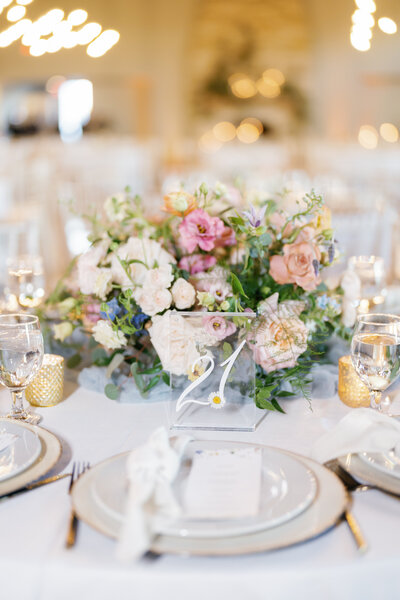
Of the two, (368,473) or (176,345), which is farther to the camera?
(176,345)

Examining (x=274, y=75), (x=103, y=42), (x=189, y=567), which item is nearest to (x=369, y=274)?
(x=103, y=42)

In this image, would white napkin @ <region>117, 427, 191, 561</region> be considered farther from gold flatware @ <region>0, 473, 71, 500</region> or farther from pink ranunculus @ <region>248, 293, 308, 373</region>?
pink ranunculus @ <region>248, 293, 308, 373</region>

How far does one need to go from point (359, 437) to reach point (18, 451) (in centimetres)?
51

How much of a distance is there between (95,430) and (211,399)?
0.21 metres

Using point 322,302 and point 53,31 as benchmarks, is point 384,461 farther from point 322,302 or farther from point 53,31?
point 53,31

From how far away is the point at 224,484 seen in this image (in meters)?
0.93

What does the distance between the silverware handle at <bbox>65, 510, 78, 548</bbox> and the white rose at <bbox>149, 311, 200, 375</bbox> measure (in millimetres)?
394

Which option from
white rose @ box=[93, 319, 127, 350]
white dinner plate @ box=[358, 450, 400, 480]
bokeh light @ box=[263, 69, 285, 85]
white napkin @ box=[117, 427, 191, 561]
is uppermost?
bokeh light @ box=[263, 69, 285, 85]

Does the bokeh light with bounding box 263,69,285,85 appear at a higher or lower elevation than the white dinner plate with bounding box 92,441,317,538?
higher

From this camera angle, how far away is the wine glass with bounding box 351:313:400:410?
114 centimetres

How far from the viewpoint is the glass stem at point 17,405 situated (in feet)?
4.08

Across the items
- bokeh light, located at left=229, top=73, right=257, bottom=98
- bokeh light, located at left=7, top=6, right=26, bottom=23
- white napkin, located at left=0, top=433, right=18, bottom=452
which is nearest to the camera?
white napkin, located at left=0, top=433, right=18, bottom=452

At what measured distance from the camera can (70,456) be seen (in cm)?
109

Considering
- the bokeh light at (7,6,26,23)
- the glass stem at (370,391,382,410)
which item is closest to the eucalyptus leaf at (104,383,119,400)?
the glass stem at (370,391,382,410)
